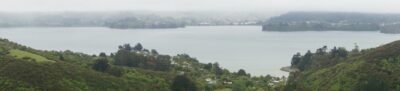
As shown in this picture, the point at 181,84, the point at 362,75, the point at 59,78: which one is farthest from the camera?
the point at 362,75

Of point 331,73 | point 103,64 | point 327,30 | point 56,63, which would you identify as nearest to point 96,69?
point 103,64

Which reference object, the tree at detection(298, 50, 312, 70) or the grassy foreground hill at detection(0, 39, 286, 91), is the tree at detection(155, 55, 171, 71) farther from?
the tree at detection(298, 50, 312, 70)

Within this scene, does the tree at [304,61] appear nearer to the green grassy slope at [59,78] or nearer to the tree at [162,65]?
Answer: the tree at [162,65]

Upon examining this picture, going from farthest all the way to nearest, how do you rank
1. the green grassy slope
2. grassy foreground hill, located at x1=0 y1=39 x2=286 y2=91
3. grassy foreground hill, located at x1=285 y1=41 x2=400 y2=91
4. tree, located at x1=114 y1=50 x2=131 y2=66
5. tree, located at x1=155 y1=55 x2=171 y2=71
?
tree, located at x1=155 y1=55 x2=171 y2=71 < tree, located at x1=114 y1=50 x2=131 y2=66 < grassy foreground hill, located at x1=285 y1=41 x2=400 y2=91 < grassy foreground hill, located at x1=0 y1=39 x2=286 y2=91 < the green grassy slope

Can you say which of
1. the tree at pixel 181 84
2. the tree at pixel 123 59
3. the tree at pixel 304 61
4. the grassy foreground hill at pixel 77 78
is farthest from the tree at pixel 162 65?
the tree at pixel 304 61

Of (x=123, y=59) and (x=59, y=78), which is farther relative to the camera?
(x=123, y=59)

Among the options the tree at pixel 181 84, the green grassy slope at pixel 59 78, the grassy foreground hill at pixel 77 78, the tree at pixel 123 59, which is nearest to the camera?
the green grassy slope at pixel 59 78

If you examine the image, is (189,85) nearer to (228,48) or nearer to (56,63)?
(56,63)

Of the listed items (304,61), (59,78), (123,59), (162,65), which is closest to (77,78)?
(59,78)

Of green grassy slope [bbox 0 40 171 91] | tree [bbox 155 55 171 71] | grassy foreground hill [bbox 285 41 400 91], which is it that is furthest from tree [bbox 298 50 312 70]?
green grassy slope [bbox 0 40 171 91]

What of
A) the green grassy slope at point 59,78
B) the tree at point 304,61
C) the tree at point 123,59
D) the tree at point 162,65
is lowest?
the tree at point 304,61

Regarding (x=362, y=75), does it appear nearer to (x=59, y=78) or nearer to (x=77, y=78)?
(x=77, y=78)
